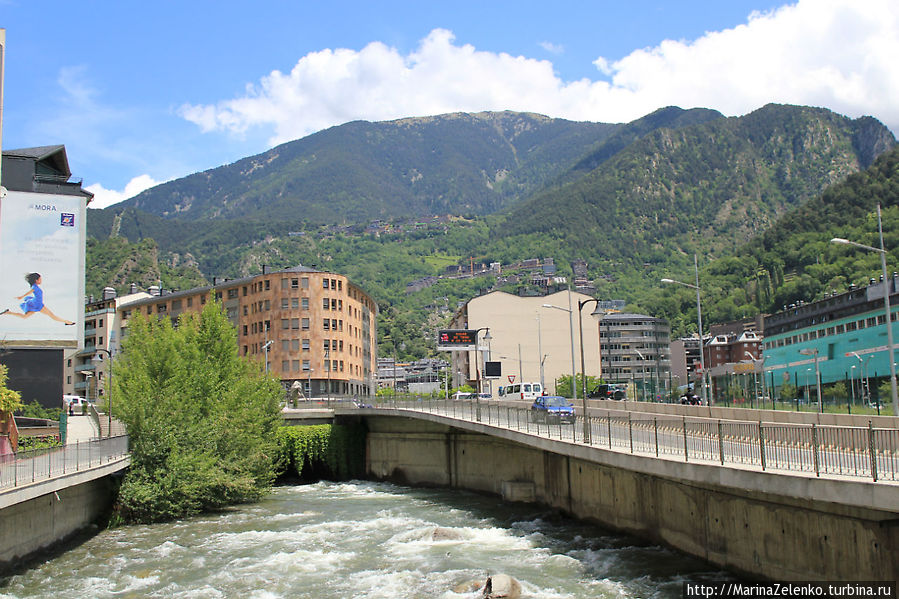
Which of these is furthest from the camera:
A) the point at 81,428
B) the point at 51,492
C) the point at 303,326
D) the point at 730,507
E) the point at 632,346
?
the point at 632,346

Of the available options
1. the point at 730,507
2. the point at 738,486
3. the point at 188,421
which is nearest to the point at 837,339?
the point at 188,421

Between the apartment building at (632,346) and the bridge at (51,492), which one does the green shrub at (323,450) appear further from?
the apartment building at (632,346)

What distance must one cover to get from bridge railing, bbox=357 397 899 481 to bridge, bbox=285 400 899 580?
4cm

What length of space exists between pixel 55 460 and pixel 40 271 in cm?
5004

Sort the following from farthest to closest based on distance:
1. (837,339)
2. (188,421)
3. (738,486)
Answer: (837,339) < (188,421) < (738,486)

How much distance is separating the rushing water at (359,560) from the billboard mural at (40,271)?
41.0 meters

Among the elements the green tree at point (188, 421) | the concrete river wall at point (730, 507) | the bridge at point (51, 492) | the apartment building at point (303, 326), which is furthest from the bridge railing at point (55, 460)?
the apartment building at point (303, 326)

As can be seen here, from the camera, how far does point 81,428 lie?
6088 centimetres

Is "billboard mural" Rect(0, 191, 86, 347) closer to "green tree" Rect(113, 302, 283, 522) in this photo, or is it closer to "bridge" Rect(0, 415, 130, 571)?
"green tree" Rect(113, 302, 283, 522)

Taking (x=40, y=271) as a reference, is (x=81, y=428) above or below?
below

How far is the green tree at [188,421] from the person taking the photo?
4359 cm

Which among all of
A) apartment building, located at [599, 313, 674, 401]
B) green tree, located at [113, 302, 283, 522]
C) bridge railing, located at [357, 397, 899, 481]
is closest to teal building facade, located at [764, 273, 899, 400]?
apartment building, located at [599, 313, 674, 401]

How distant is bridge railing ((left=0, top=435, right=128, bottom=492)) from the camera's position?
29578 millimetres

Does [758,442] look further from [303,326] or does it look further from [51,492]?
[303,326]
